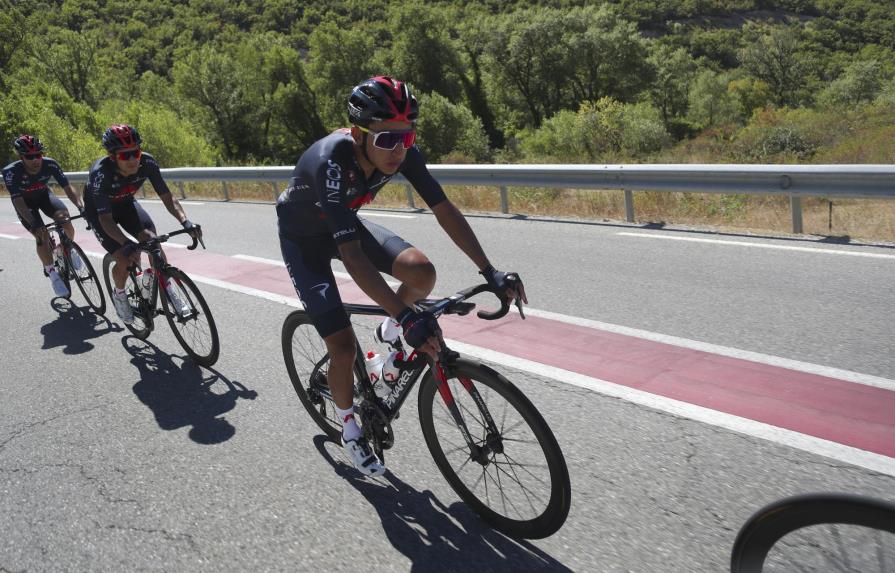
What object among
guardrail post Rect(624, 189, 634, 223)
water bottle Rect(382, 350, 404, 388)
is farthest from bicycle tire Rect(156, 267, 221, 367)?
guardrail post Rect(624, 189, 634, 223)

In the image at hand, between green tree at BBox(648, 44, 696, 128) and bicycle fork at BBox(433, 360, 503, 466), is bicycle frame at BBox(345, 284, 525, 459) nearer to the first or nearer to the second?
bicycle fork at BBox(433, 360, 503, 466)

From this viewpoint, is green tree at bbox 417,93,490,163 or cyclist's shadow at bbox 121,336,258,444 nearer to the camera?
cyclist's shadow at bbox 121,336,258,444

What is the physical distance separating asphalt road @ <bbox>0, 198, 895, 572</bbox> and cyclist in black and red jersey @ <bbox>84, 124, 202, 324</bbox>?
69cm

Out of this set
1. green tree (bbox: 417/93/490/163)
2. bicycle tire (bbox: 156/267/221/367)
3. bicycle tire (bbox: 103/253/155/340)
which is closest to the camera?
bicycle tire (bbox: 156/267/221/367)

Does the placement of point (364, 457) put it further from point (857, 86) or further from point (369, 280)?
point (857, 86)

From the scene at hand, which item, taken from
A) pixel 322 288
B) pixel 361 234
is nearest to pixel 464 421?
pixel 322 288

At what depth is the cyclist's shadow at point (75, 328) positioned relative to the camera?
6798mm

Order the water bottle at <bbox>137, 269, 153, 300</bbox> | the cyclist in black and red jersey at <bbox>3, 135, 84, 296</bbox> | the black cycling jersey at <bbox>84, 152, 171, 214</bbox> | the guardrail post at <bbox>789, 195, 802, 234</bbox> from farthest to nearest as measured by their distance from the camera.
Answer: the cyclist in black and red jersey at <bbox>3, 135, 84, 296</bbox> → the guardrail post at <bbox>789, 195, 802, 234</bbox> → the water bottle at <bbox>137, 269, 153, 300</bbox> → the black cycling jersey at <bbox>84, 152, 171, 214</bbox>

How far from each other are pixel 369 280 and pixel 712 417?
2193 mm

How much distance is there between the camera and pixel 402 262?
3619 millimetres

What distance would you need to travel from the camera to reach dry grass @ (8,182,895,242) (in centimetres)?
844

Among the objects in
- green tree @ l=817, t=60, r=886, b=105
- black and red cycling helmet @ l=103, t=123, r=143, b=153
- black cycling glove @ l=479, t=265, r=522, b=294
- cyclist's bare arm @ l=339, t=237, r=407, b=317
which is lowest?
green tree @ l=817, t=60, r=886, b=105

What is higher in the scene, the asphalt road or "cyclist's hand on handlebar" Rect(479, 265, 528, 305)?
"cyclist's hand on handlebar" Rect(479, 265, 528, 305)

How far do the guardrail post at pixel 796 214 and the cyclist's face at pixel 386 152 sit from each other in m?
6.33
